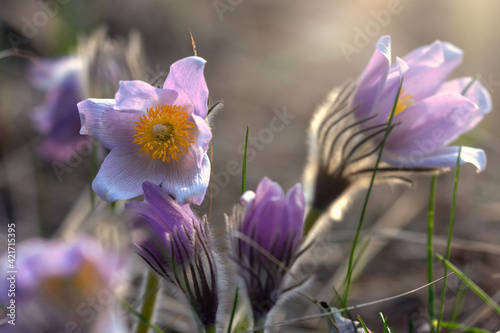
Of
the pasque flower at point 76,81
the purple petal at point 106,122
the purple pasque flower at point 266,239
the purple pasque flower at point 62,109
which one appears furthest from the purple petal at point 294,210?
the purple pasque flower at point 62,109

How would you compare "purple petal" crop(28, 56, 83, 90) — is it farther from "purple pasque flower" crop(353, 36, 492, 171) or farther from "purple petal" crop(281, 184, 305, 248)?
"purple petal" crop(281, 184, 305, 248)

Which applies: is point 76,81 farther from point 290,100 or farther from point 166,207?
point 290,100

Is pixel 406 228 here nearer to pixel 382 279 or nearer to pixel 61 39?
pixel 382 279

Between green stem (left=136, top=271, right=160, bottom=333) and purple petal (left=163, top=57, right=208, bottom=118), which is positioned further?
green stem (left=136, top=271, right=160, bottom=333)

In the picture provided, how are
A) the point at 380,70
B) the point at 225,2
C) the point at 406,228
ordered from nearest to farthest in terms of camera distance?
1. the point at 380,70
2. the point at 406,228
3. the point at 225,2

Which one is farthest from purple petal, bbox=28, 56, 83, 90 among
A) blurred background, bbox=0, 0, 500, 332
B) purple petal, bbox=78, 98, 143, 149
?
purple petal, bbox=78, 98, 143, 149

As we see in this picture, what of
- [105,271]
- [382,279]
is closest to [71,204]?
[382,279]

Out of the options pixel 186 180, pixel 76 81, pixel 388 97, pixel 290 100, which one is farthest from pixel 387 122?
pixel 290 100
